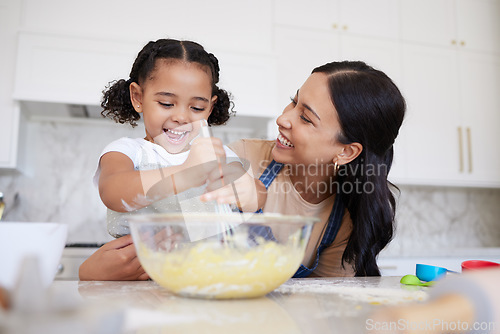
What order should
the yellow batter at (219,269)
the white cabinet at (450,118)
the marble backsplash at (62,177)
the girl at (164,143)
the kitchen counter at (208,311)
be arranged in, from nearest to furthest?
the kitchen counter at (208,311)
the yellow batter at (219,269)
the girl at (164,143)
the marble backsplash at (62,177)
the white cabinet at (450,118)

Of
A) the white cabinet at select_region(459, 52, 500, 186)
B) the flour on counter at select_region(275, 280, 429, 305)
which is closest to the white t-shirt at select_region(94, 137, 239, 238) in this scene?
the flour on counter at select_region(275, 280, 429, 305)

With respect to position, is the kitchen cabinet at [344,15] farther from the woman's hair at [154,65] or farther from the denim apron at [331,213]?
the denim apron at [331,213]

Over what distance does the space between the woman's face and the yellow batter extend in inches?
29.1

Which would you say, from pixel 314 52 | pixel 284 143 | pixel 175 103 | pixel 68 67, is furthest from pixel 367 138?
pixel 68 67

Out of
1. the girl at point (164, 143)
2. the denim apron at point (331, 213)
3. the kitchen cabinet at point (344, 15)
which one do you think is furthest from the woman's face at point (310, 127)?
the kitchen cabinet at point (344, 15)

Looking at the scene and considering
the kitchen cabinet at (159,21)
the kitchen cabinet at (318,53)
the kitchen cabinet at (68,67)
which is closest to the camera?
the kitchen cabinet at (68,67)

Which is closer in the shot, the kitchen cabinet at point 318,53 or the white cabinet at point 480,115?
the kitchen cabinet at point 318,53

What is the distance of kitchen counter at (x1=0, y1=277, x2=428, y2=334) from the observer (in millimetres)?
277

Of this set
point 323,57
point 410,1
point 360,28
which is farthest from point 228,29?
point 410,1

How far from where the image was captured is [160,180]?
749mm

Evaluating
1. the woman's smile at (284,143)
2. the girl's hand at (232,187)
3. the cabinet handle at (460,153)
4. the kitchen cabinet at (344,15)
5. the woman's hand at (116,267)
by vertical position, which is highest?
the kitchen cabinet at (344,15)

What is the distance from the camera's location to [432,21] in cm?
279

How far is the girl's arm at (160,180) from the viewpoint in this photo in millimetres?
696

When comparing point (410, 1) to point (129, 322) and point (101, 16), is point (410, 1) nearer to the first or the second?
point (101, 16)
